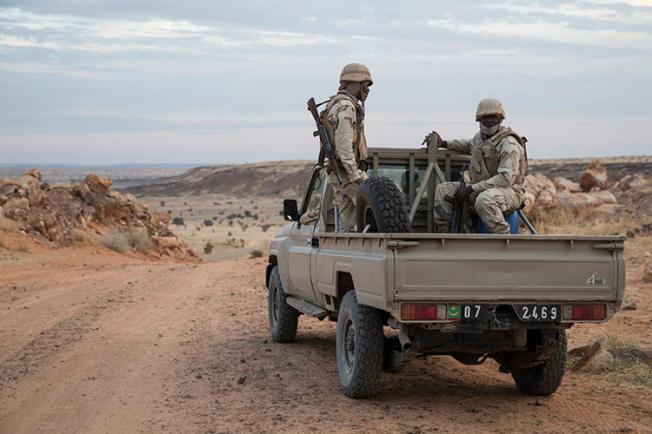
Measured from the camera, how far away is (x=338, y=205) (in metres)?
9.62

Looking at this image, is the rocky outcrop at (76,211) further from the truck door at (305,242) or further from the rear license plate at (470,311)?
the rear license plate at (470,311)

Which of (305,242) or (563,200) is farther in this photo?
(563,200)

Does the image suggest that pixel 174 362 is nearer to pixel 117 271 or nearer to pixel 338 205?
pixel 338 205

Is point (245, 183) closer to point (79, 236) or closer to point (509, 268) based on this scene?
point (79, 236)

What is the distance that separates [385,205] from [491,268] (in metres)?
1.25

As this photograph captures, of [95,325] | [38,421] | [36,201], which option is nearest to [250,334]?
[95,325]

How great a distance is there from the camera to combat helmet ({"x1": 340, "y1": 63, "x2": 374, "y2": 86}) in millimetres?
9558

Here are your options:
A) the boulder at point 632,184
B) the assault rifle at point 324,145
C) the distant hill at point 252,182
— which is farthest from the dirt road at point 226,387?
the distant hill at point 252,182

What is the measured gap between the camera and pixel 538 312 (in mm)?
7383

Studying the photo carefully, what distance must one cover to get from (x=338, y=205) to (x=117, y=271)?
13.3 meters

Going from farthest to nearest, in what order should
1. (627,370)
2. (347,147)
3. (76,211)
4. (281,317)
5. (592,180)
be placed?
(592,180) < (76,211) < (281,317) < (627,370) < (347,147)

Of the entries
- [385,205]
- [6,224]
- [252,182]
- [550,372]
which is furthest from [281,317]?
[252,182]

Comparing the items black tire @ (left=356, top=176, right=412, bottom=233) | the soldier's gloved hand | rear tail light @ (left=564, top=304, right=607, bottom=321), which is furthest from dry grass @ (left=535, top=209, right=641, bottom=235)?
rear tail light @ (left=564, top=304, right=607, bottom=321)

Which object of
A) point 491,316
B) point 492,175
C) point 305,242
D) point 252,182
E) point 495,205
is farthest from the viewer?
point 252,182
